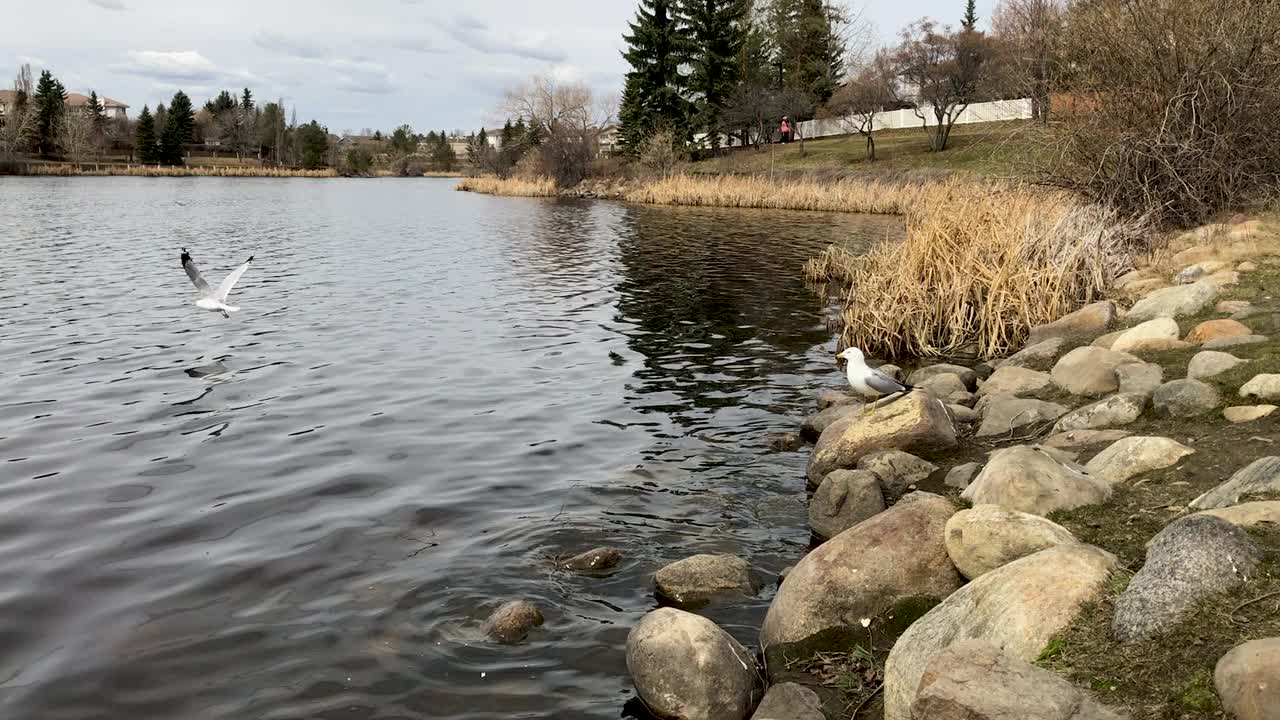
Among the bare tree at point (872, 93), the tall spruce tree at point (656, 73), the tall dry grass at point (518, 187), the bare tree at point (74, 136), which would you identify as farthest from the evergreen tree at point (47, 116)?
the bare tree at point (872, 93)

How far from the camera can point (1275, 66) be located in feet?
40.2

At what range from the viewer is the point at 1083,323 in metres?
10.9

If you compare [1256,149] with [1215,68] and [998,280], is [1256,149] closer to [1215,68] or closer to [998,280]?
[1215,68]

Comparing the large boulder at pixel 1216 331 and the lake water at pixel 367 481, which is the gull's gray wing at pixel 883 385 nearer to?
the lake water at pixel 367 481

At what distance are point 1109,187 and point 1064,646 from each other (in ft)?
36.3

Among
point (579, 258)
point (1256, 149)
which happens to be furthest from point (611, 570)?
point (579, 258)

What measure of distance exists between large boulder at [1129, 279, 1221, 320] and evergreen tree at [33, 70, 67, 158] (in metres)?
105

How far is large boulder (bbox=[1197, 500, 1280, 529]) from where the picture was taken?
14.5 feet

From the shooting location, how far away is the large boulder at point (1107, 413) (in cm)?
730

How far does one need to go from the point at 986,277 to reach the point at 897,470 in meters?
5.95

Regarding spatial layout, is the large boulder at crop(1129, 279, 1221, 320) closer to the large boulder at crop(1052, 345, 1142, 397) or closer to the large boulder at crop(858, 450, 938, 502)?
the large boulder at crop(1052, 345, 1142, 397)

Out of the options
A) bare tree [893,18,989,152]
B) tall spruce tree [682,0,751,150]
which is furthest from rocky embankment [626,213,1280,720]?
tall spruce tree [682,0,751,150]

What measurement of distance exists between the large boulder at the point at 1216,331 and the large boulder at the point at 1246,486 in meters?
3.84

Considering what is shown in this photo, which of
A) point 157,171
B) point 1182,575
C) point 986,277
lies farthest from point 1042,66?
point 157,171
